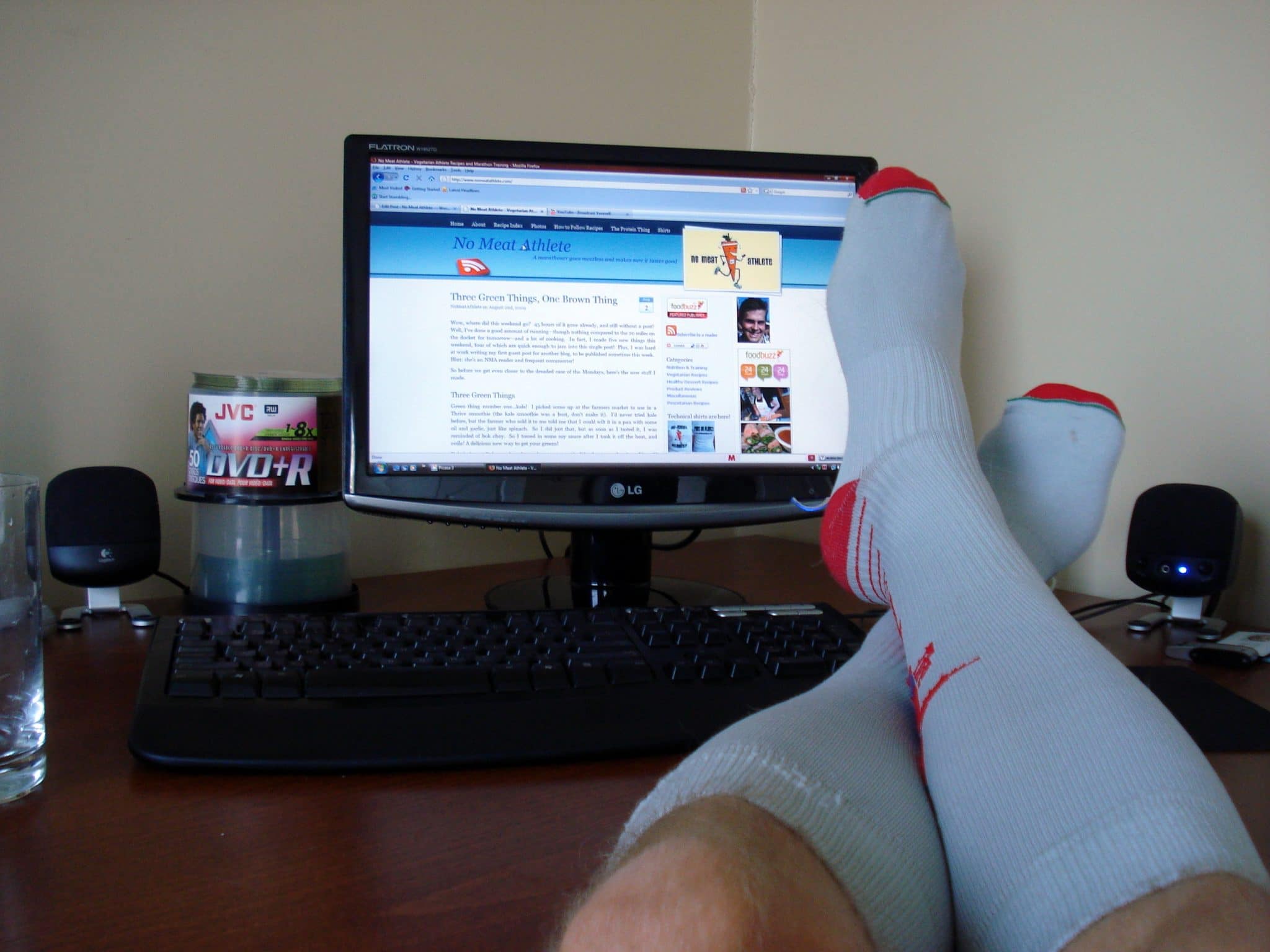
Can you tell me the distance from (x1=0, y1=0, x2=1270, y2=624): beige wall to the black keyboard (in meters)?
0.40

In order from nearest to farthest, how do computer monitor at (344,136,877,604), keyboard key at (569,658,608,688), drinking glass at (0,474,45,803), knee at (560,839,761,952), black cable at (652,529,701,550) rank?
1. knee at (560,839,761,952)
2. drinking glass at (0,474,45,803)
3. keyboard key at (569,658,608,688)
4. computer monitor at (344,136,877,604)
5. black cable at (652,529,701,550)

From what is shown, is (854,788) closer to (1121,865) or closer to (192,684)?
(1121,865)

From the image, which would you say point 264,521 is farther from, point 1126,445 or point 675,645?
point 1126,445

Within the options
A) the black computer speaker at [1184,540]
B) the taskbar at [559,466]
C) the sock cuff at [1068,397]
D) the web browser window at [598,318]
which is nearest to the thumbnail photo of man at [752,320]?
the web browser window at [598,318]

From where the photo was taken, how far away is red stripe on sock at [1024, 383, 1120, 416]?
78 cm

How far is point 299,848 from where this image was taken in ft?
1.35

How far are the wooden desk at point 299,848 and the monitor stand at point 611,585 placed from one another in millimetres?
374

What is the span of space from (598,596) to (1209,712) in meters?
0.50

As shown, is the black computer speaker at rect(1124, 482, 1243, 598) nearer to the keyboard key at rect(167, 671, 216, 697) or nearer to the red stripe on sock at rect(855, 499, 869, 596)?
the red stripe on sock at rect(855, 499, 869, 596)

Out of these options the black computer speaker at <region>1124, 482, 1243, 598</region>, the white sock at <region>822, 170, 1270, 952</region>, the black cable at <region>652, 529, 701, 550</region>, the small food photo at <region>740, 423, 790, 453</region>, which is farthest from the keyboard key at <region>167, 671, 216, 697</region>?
the black computer speaker at <region>1124, 482, 1243, 598</region>

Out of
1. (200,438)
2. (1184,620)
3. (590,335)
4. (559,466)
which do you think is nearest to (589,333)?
(590,335)

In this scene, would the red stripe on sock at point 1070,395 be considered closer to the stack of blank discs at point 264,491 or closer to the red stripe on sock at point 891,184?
the red stripe on sock at point 891,184

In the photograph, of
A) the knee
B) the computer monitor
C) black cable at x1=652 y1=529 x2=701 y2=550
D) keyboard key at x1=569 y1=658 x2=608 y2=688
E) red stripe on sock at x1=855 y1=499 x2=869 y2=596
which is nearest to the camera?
the knee

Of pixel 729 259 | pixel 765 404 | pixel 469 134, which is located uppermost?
pixel 469 134
